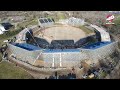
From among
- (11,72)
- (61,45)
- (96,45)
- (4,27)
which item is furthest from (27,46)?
(4,27)

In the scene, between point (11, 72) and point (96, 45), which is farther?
point (96, 45)

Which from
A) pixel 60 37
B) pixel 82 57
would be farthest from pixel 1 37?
pixel 82 57

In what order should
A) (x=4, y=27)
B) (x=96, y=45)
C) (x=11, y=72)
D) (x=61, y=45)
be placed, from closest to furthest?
(x=11, y=72), (x=61, y=45), (x=96, y=45), (x=4, y=27)

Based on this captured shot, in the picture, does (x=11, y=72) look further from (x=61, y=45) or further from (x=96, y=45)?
(x=96, y=45)

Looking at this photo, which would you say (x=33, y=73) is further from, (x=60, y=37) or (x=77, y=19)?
(x=77, y=19)

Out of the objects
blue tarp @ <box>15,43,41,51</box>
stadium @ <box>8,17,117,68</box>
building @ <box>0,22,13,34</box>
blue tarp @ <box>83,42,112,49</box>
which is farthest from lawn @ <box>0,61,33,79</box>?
building @ <box>0,22,13,34</box>

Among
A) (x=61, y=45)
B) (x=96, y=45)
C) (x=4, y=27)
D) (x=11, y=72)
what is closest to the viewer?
(x=11, y=72)

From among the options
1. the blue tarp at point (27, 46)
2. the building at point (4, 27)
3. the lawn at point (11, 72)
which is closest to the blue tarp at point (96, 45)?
the blue tarp at point (27, 46)
